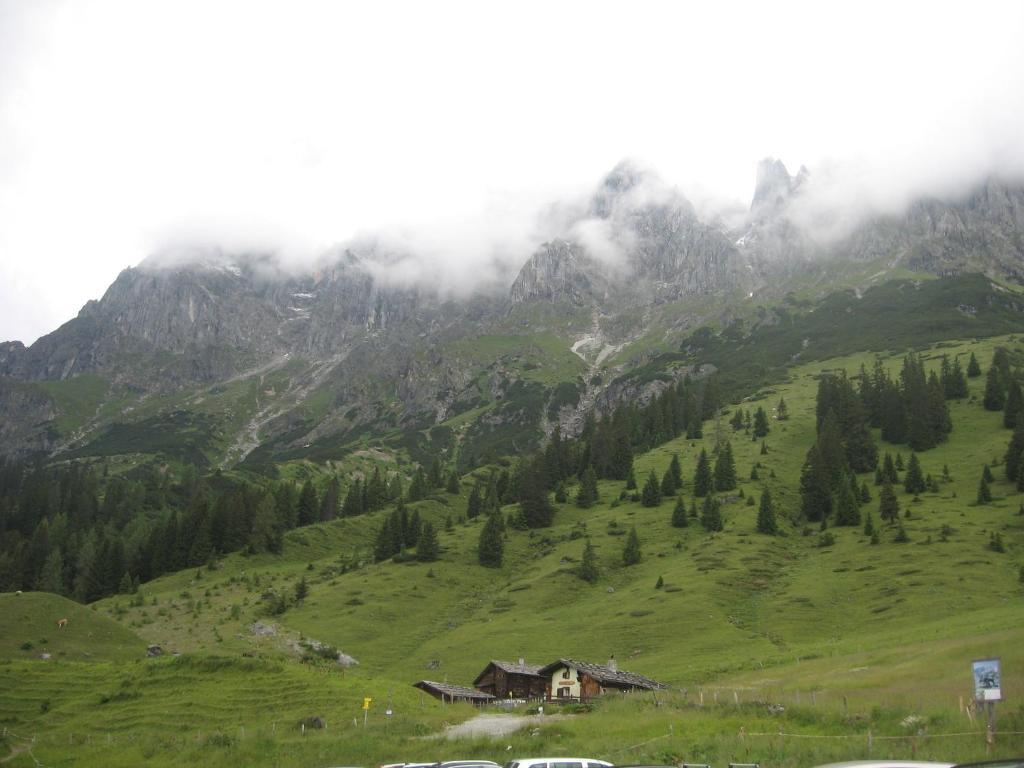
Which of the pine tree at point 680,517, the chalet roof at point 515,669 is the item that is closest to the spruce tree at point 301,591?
the chalet roof at point 515,669

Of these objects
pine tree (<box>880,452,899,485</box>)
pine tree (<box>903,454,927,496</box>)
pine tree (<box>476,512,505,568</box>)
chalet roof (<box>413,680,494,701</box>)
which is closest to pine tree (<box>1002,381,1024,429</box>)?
pine tree (<box>880,452,899,485</box>)

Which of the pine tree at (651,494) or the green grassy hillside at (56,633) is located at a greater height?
the pine tree at (651,494)

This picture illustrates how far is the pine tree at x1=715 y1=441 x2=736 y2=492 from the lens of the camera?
516ft

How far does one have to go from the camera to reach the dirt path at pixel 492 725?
48.4 m

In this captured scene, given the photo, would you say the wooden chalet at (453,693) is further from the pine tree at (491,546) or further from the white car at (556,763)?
the pine tree at (491,546)

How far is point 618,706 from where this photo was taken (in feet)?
183

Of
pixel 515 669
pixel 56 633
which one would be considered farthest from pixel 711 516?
pixel 56 633

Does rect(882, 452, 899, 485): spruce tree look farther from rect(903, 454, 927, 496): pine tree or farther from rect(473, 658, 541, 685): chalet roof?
rect(473, 658, 541, 685): chalet roof

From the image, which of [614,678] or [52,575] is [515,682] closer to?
[614,678]

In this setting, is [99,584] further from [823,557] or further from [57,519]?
[823,557]

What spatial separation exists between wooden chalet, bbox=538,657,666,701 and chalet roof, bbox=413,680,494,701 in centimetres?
596

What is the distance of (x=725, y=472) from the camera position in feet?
522

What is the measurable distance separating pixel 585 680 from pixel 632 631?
26678mm

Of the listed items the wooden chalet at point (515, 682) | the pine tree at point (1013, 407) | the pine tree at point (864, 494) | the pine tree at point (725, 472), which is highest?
the pine tree at point (1013, 407)
